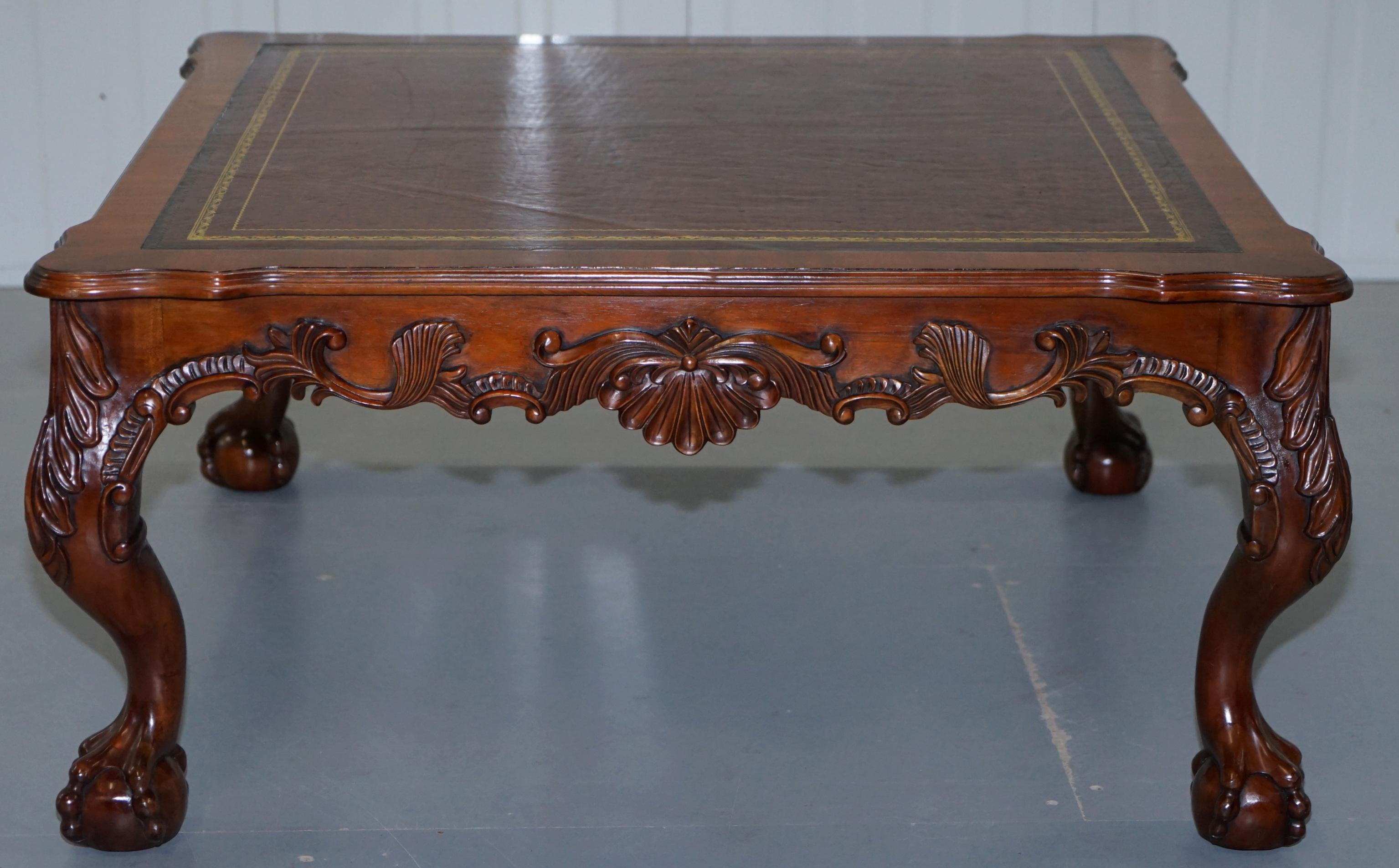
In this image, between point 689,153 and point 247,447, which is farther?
point 247,447

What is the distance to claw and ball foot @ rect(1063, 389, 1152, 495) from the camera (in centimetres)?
251

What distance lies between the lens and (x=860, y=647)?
2084mm

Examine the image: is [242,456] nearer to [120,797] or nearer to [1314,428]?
[120,797]

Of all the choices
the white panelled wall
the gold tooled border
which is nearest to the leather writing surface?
the gold tooled border

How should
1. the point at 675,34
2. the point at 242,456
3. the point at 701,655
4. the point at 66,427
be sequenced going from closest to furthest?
the point at 66,427 → the point at 701,655 → the point at 242,456 → the point at 675,34

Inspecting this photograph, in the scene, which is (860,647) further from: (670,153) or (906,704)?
(670,153)

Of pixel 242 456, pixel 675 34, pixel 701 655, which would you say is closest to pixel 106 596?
pixel 701 655

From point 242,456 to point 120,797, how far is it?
3.13 feet

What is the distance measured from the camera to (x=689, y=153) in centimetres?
187

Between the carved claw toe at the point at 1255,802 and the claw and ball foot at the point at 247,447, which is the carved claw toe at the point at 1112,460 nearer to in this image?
the carved claw toe at the point at 1255,802

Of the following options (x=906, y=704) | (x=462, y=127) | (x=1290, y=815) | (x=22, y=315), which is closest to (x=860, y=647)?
(x=906, y=704)

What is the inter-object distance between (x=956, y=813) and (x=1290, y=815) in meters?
0.36

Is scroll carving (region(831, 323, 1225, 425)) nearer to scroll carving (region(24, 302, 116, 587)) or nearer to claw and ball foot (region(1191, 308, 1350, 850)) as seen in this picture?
claw and ball foot (region(1191, 308, 1350, 850))

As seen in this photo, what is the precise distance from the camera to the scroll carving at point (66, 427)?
1523 millimetres
